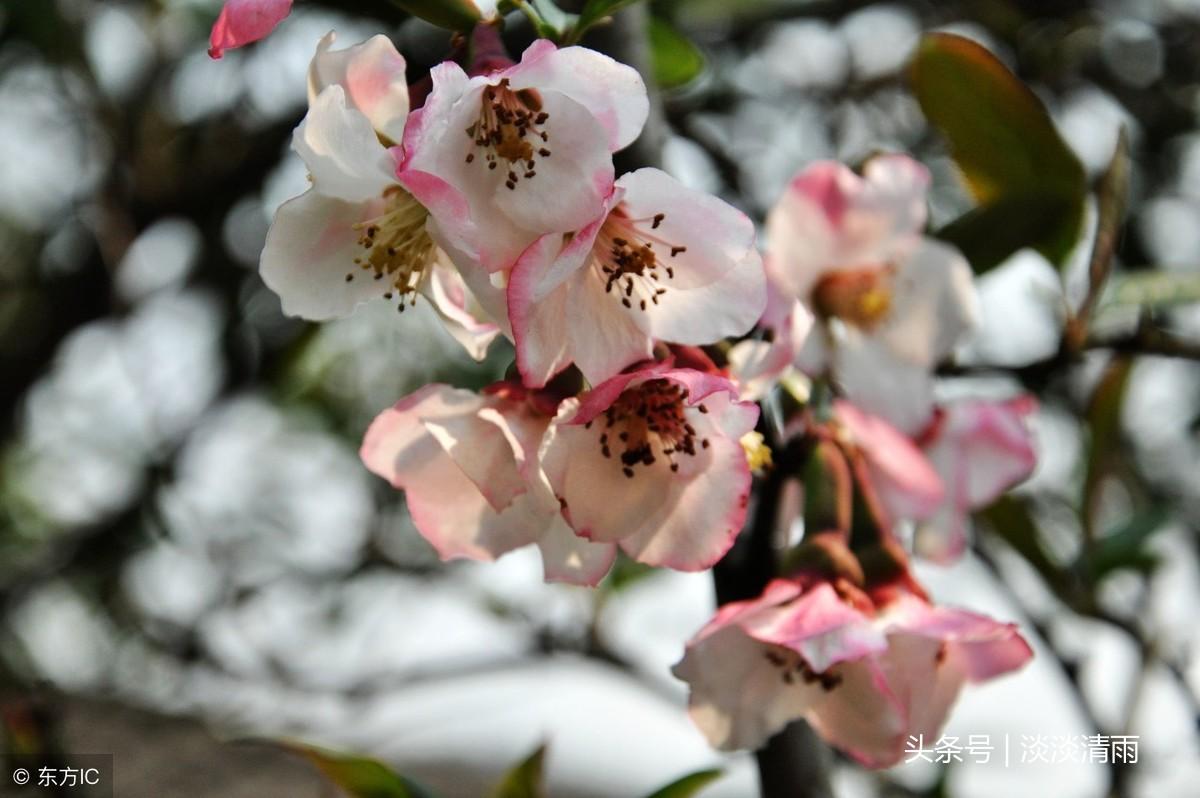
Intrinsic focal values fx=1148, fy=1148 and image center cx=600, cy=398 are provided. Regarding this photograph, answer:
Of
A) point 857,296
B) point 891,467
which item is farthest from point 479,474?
point 857,296

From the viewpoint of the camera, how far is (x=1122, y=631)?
42.3 inches

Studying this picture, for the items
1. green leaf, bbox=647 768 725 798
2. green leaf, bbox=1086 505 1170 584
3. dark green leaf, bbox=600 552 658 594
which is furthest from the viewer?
dark green leaf, bbox=600 552 658 594

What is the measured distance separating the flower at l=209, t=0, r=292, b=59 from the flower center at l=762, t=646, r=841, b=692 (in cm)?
40

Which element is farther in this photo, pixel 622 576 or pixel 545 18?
pixel 622 576

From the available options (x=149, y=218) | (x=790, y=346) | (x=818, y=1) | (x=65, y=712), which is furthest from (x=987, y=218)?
(x=65, y=712)

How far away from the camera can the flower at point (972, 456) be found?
86cm

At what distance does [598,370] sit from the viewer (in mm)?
490

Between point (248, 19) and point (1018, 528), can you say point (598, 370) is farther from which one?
point (1018, 528)

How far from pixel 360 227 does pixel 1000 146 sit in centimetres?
53

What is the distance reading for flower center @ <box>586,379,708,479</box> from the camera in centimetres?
55

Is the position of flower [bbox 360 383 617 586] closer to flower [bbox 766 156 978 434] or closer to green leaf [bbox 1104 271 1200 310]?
flower [bbox 766 156 978 434]

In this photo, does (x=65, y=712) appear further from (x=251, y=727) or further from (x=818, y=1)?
(x=818, y=1)
